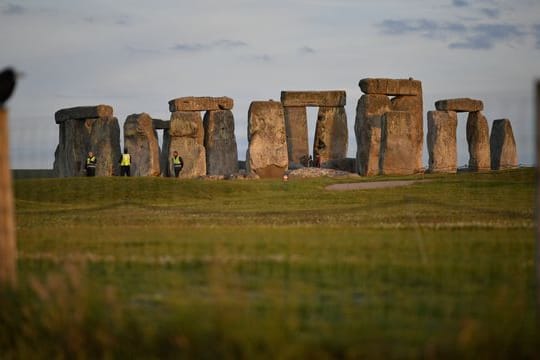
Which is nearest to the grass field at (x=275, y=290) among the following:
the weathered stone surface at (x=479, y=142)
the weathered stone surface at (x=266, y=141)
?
the weathered stone surface at (x=266, y=141)

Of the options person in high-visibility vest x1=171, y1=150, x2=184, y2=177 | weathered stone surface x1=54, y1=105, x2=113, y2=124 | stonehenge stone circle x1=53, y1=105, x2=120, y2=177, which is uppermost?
weathered stone surface x1=54, y1=105, x2=113, y2=124

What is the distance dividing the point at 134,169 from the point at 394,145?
1003 cm

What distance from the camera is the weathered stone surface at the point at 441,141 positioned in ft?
133

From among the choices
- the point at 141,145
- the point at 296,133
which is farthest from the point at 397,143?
the point at 141,145

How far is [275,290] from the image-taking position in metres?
9.49

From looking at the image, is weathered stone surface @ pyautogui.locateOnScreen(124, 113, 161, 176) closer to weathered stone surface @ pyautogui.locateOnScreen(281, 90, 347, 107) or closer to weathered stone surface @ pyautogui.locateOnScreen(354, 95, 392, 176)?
weathered stone surface @ pyautogui.locateOnScreen(281, 90, 347, 107)

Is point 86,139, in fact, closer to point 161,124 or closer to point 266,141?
point 161,124

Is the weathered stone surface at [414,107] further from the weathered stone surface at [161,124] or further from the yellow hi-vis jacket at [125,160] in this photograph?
the yellow hi-vis jacket at [125,160]

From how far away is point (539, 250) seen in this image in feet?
27.5

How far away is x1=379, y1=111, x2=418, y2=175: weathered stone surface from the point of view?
3612cm

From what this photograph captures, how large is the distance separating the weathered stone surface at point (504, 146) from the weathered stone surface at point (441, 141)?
8.11 ft

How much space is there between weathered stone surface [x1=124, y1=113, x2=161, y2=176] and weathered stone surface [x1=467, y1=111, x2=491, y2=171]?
41.9ft

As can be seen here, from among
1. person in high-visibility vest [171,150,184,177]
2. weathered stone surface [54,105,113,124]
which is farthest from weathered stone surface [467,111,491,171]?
weathered stone surface [54,105,113,124]

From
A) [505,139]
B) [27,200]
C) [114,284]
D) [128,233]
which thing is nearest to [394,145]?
[505,139]
